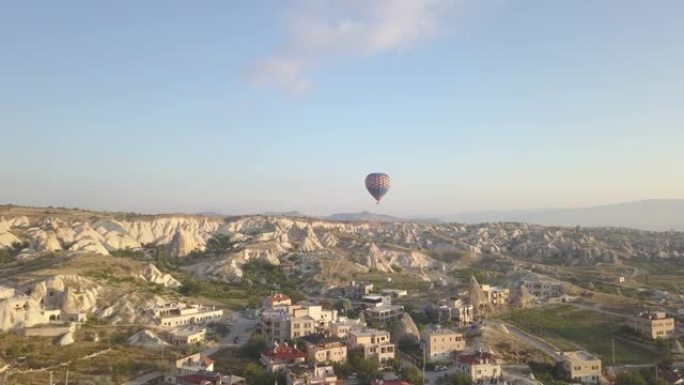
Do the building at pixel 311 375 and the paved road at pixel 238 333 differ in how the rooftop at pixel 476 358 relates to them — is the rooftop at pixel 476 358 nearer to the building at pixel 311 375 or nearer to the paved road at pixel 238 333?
the building at pixel 311 375

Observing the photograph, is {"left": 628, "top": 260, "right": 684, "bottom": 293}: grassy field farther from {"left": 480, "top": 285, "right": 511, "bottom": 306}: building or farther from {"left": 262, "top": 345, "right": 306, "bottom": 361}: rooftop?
{"left": 262, "top": 345, "right": 306, "bottom": 361}: rooftop

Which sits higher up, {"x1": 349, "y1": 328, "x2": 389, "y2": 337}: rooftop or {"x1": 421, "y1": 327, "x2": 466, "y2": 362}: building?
{"x1": 349, "y1": 328, "x2": 389, "y2": 337}: rooftop

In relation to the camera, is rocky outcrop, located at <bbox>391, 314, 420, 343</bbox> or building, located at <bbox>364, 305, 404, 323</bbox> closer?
rocky outcrop, located at <bbox>391, 314, 420, 343</bbox>

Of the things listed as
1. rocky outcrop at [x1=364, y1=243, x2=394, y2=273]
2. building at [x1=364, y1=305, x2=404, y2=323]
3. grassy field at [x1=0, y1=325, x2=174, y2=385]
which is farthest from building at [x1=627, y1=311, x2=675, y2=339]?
rocky outcrop at [x1=364, y1=243, x2=394, y2=273]

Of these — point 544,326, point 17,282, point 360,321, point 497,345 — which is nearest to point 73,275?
point 17,282

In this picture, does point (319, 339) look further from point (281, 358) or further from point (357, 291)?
point (357, 291)

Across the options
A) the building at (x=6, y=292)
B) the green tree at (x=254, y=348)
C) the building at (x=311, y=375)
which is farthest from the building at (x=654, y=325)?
the building at (x=6, y=292)
